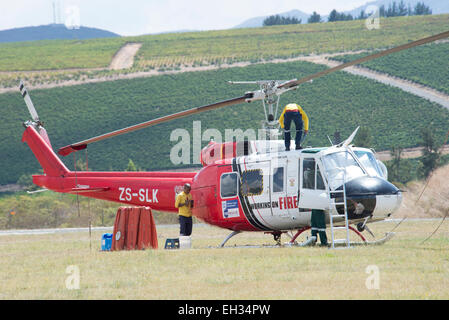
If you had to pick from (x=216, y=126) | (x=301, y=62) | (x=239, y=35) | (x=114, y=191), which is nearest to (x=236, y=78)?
(x=301, y=62)

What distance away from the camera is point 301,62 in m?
111

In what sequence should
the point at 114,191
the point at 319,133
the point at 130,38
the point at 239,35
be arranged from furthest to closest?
1. the point at 130,38
2. the point at 239,35
3. the point at 319,133
4. the point at 114,191

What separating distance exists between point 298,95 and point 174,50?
176 ft

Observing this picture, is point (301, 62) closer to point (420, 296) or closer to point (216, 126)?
point (216, 126)

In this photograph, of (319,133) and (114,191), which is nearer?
(114,191)

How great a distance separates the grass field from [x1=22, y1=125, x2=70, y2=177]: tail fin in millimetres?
6330

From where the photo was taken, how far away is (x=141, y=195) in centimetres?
1945

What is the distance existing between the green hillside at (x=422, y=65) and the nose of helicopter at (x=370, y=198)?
79612 millimetres

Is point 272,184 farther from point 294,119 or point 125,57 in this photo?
point 125,57

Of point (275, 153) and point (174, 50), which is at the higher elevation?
point (174, 50)

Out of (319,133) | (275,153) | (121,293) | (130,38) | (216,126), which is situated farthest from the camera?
(130,38)

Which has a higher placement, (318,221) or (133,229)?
(318,221)

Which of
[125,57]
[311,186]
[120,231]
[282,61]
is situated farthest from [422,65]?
[120,231]

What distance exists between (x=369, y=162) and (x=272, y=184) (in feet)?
7.94
